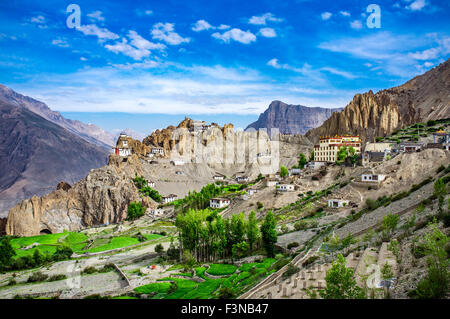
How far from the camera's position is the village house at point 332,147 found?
74.8 meters

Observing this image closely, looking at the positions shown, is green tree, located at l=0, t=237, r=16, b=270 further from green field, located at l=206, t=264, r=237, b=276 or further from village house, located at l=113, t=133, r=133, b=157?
village house, located at l=113, t=133, r=133, b=157

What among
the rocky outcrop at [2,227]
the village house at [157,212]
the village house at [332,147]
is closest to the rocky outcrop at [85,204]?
the rocky outcrop at [2,227]

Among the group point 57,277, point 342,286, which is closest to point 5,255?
point 57,277

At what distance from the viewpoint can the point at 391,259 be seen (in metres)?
19.8

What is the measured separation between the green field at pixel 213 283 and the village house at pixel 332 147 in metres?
47.1

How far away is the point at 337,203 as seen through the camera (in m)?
48.8

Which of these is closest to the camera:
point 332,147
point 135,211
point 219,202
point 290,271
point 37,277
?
point 290,271

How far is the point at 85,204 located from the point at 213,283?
79415 mm

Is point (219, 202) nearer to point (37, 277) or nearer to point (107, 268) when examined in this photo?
point (107, 268)

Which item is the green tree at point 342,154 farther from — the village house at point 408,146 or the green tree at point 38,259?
the green tree at point 38,259

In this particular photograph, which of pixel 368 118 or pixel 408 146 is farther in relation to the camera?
pixel 368 118

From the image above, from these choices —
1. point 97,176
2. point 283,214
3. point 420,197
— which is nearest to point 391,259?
point 420,197

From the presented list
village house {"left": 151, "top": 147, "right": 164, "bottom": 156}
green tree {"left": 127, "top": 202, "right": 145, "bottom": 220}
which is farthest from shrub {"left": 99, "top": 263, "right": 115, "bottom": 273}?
village house {"left": 151, "top": 147, "right": 164, "bottom": 156}

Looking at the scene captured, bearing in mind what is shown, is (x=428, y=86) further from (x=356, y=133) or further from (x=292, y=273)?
(x=292, y=273)
